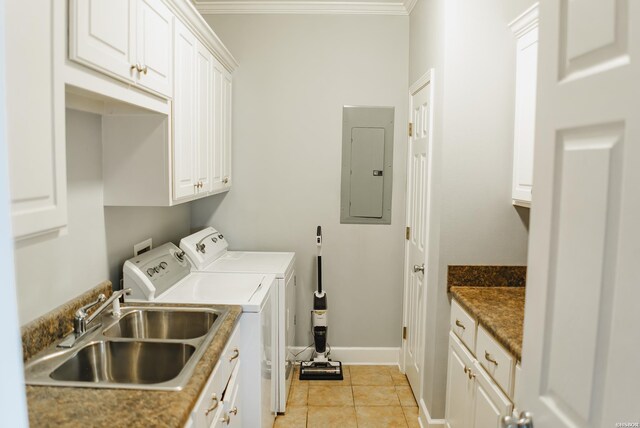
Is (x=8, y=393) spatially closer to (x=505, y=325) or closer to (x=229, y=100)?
(x=505, y=325)

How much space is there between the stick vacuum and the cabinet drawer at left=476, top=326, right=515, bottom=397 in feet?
5.19

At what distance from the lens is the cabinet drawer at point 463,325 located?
6.91 feet

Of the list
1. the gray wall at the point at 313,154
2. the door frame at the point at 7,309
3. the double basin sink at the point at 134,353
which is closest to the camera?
the door frame at the point at 7,309

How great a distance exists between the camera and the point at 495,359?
1.81 m

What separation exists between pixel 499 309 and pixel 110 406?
1635 millimetres

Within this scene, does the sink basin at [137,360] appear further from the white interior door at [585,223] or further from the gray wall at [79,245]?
the white interior door at [585,223]

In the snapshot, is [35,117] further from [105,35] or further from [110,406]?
[110,406]

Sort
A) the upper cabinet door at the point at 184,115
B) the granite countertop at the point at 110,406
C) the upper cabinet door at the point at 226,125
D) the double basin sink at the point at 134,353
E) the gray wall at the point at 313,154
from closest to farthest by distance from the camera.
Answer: the granite countertop at the point at 110,406 → the double basin sink at the point at 134,353 → the upper cabinet door at the point at 184,115 → the upper cabinet door at the point at 226,125 → the gray wall at the point at 313,154

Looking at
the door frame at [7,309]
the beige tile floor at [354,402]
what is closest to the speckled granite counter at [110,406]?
the door frame at [7,309]

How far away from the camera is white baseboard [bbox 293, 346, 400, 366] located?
3.71 m

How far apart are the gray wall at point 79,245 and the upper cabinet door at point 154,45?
356 mm

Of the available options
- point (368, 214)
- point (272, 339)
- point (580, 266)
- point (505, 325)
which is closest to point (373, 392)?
point (272, 339)

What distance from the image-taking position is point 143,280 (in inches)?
86.7

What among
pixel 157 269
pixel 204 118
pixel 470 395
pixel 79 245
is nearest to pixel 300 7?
pixel 204 118
